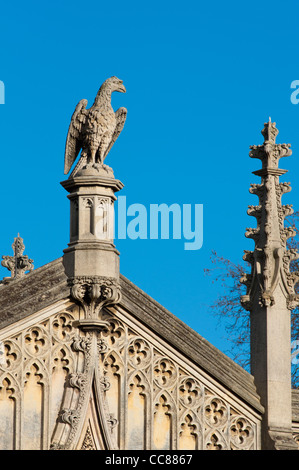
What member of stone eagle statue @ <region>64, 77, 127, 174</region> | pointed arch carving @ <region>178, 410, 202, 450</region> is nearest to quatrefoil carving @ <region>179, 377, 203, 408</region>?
pointed arch carving @ <region>178, 410, 202, 450</region>

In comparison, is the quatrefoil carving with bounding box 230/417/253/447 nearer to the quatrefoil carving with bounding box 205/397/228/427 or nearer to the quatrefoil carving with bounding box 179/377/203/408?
the quatrefoil carving with bounding box 205/397/228/427

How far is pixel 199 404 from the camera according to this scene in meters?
22.5

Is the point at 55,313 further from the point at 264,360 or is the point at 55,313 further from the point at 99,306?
the point at 264,360

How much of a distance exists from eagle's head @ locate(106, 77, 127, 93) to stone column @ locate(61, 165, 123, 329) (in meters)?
1.22

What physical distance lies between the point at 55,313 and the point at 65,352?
1.76 feet

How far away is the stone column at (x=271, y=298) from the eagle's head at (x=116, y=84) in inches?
82.8

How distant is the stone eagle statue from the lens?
2242 cm

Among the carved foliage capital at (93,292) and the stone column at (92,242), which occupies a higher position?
the stone column at (92,242)

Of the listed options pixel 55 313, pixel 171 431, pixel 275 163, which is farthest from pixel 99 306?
pixel 275 163

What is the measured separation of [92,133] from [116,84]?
97 centimetres

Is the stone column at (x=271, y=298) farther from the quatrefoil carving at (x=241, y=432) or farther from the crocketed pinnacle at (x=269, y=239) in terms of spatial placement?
the quatrefoil carving at (x=241, y=432)

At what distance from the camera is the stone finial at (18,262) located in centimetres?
3391

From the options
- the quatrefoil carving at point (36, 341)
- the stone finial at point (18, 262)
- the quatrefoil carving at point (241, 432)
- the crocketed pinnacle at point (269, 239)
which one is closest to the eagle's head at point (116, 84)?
the crocketed pinnacle at point (269, 239)
